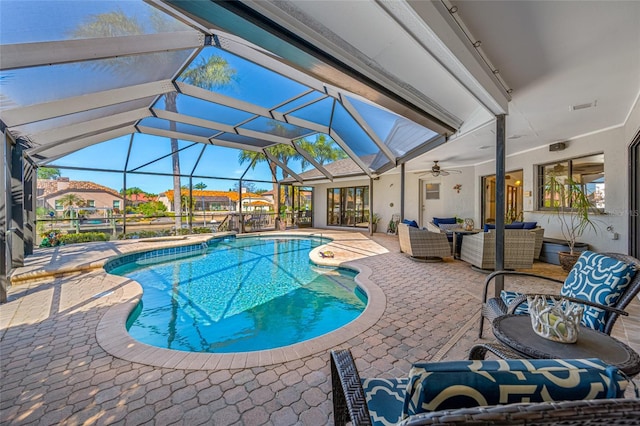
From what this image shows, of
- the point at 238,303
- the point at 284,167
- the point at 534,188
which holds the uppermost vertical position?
the point at 284,167

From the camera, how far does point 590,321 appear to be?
2.15 metres

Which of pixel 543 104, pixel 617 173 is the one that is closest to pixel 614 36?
pixel 543 104

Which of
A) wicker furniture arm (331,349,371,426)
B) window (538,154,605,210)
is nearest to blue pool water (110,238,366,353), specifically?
wicker furniture arm (331,349,371,426)

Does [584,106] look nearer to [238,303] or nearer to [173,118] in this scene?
[238,303]

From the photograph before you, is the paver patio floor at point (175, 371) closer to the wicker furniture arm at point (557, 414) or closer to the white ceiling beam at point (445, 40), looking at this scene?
the wicker furniture arm at point (557, 414)

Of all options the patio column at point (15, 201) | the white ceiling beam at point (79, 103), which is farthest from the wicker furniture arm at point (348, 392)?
the patio column at point (15, 201)

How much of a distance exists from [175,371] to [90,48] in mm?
3994

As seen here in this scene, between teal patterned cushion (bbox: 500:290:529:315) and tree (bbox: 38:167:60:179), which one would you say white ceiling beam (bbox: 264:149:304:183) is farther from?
teal patterned cushion (bbox: 500:290:529:315)

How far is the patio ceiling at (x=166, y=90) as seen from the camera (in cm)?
288

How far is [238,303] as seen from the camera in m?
4.86

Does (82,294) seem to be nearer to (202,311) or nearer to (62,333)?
(62,333)

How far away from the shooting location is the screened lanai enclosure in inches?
115

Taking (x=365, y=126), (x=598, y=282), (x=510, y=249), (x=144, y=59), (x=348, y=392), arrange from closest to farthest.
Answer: (x=348, y=392), (x=598, y=282), (x=144, y=59), (x=510, y=249), (x=365, y=126)

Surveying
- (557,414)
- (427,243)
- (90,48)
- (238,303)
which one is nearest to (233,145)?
(90,48)
